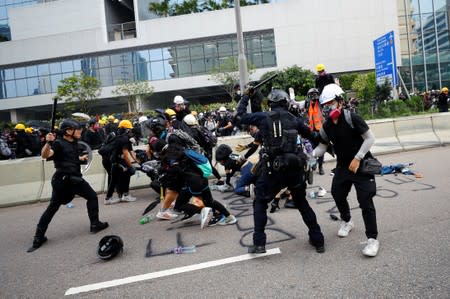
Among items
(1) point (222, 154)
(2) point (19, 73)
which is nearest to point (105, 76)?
(2) point (19, 73)

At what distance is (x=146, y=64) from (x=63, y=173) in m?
38.2

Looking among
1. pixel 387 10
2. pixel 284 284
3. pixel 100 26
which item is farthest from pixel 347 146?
pixel 100 26

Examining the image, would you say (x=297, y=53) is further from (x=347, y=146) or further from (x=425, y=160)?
(x=347, y=146)

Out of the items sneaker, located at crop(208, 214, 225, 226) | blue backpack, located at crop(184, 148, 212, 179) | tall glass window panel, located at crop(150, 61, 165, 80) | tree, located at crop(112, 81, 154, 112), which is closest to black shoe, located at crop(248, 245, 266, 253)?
sneaker, located at crop(208, 214, 225, 226)

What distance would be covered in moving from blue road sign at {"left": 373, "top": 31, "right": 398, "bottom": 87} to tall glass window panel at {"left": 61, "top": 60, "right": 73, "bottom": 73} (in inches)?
1437

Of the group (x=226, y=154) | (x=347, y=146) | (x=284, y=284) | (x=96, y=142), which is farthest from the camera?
(x=96, y=142)

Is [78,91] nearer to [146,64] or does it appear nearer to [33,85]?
[146,64]

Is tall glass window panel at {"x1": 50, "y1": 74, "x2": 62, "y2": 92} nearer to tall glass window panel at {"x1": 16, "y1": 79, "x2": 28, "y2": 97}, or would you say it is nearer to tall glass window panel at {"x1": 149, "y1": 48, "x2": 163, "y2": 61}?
tall glass window panel at {"x1": 16, "y1": 79, "x2": 28, "y2": 97}

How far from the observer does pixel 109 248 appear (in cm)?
443

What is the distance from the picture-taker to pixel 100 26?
43.0m

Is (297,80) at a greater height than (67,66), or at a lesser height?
lesser

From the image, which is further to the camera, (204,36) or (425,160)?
(204,36)

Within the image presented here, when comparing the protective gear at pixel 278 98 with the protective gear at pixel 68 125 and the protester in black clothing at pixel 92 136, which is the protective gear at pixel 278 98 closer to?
the protective gear at pixel 68 125

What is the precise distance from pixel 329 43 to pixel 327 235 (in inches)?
1496
